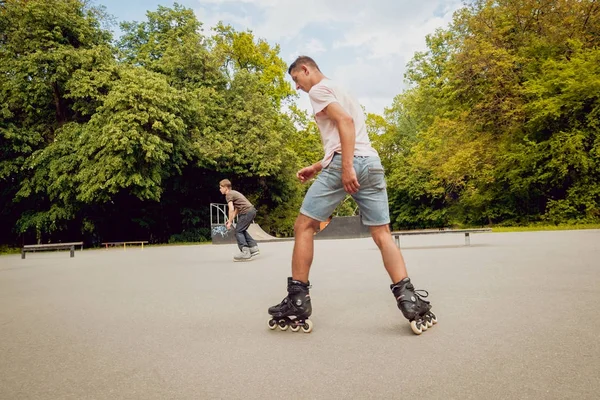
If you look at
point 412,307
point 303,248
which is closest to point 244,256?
point 303,248

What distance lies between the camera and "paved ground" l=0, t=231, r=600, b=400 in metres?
2.38

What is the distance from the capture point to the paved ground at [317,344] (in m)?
2.38

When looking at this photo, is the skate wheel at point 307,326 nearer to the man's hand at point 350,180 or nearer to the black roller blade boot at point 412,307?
the black roller blade boot at point 412,307

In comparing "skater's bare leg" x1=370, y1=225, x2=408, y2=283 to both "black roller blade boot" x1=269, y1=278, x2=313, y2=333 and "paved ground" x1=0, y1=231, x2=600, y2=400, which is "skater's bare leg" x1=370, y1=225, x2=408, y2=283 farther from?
"black roller blade boot" x1=269, y1=278, x2=313, y2=333

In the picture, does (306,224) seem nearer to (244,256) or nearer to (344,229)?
(244,256)

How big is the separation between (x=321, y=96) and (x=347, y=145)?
0.44 meters

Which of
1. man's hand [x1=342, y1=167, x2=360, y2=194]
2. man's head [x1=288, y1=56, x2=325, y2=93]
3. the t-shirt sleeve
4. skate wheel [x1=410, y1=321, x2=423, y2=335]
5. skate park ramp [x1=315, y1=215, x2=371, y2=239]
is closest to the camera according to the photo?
skate wheel [x1=410, y1=321, x2=423, y2=335]

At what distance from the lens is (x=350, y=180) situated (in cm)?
362

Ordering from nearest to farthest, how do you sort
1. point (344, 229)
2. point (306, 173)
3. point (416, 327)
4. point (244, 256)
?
1. point (416, 327)
2. point (306, 173)
3. point (244, 256)
4. point (344, 229)

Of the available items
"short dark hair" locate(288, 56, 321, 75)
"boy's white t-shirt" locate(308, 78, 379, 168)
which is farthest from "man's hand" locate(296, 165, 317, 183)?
"short dark hair" locate(288, 56, 321, 75)

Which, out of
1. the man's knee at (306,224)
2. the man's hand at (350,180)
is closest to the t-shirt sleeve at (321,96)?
the man's hand at (350,180)

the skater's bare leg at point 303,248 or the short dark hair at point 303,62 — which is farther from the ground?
the short dark hair at point 303,62

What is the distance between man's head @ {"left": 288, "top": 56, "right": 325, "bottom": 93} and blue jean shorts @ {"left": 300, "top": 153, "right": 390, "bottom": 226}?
2.07 feet

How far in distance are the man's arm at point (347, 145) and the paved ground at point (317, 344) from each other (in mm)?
1079
